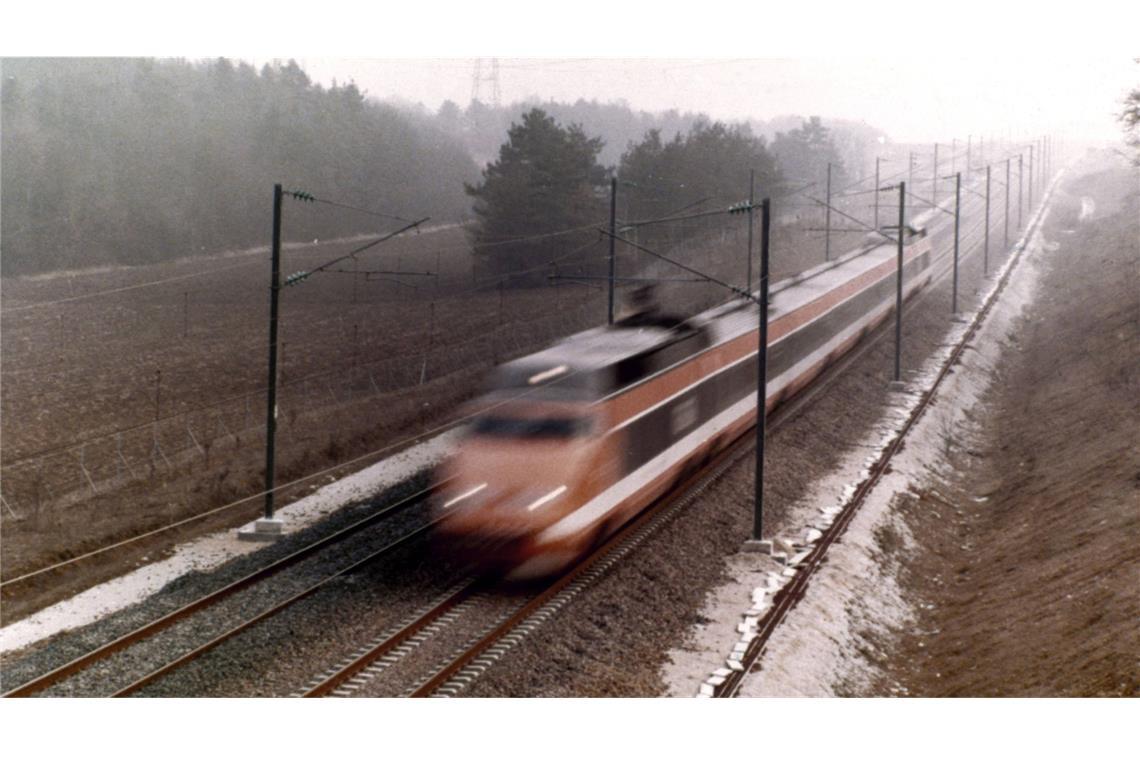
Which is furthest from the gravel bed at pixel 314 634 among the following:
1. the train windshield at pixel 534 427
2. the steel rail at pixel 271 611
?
the train windshield at pixel 534 427

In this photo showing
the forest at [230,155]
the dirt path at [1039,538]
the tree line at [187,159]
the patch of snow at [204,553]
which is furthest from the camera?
→ the tree line at [187,159]

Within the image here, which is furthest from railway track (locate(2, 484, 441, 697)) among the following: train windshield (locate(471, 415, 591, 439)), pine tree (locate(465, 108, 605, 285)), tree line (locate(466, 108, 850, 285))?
pine tree (locate(465, 108, 605, 285))

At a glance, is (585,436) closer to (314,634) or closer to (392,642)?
(392,642)

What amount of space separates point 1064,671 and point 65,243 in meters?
26.0

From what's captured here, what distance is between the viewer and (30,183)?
103 ft

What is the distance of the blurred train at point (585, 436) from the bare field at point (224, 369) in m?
4.84

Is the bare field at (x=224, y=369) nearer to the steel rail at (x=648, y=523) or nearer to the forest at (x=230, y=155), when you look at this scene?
the forest at (x=230, y=155)

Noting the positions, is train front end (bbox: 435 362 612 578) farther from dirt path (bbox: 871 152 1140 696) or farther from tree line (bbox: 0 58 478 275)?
tree line (bbox: 0 58 478 275)

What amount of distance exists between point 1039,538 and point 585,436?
7715 mm

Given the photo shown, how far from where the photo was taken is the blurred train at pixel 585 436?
1418cm

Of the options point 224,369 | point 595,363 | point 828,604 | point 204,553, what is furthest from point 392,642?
point 224,369

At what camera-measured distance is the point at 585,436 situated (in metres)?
14.4

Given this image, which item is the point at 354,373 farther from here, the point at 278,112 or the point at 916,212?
the point at 916,212

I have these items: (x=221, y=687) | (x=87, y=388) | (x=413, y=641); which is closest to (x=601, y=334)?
(x=413, y=641)
